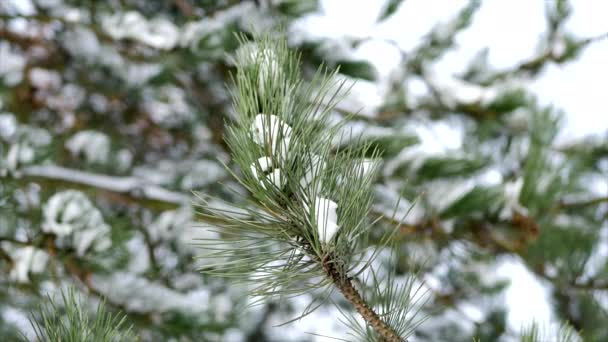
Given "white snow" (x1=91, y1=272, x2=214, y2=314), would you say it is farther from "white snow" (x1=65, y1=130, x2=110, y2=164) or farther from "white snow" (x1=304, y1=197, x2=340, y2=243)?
"white snow" (x1=304, y1=197, x2=340, y2=243)

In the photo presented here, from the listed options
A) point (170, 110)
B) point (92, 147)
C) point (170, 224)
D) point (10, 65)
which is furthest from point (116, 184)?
point (170, 110)

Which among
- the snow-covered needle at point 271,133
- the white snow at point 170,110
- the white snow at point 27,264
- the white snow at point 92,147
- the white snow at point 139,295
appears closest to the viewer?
the snow-covered needle at point 271,133

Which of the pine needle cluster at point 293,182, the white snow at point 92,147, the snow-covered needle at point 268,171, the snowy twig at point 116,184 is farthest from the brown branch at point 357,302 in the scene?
the white snow at point 92,147

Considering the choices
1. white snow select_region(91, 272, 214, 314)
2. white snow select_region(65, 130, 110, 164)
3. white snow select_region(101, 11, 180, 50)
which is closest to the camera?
white snow select_region(91, 272, 214, 314)

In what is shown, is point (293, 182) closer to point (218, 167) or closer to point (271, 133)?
point (271, 133)

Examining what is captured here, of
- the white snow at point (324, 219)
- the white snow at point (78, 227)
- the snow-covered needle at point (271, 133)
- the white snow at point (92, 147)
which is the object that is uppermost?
the white snow at point (92, 147)

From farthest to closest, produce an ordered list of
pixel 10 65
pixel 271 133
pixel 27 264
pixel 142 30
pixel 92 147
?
pixel 10 65
pixel 92 147
pixel 142 30
pixel 27 264
pixel 271 133

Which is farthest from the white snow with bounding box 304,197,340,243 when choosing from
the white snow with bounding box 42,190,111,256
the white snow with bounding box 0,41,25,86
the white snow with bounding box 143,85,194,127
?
the white snow with bounding box 143,85,194,127

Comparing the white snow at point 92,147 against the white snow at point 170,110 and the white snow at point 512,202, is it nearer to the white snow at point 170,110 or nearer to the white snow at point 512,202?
the white snow at point 170,110

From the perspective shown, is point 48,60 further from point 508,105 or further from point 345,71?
point 508,105
